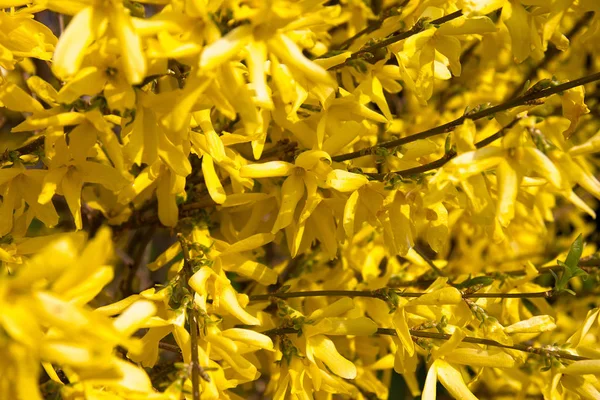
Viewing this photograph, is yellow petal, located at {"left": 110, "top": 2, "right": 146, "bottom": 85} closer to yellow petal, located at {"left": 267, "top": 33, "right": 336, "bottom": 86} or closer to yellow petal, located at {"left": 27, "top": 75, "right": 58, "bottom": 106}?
yellow petal, located at {"left": 267, "top": 33, "right": 336, "bottom": 86}

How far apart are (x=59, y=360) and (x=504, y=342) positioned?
33.9 inches

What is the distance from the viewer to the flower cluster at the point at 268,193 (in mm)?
925

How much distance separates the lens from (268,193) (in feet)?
4.87

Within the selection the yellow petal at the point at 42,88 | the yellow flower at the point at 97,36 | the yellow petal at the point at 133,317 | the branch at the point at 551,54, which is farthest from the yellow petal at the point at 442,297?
the branch at the point at 551,54

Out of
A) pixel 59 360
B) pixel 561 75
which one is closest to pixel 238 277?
pixel 59 360

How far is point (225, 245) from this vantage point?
140 centimetres

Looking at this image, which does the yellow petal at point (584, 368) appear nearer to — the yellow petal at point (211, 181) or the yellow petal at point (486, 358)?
the yellow petal at point (486, 358)

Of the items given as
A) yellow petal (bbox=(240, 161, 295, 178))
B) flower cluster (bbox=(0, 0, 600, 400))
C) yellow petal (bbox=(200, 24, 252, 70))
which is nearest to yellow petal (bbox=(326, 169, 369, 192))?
flower cluster (bbox=(0, 0, 600, 400))

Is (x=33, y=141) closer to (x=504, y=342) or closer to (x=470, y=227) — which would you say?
(x=504, y=342)

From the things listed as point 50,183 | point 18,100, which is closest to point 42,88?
point 18,100

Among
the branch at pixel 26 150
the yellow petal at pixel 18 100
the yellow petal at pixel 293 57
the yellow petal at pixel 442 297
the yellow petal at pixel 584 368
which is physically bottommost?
→ the yellow petal at pixel 584 368

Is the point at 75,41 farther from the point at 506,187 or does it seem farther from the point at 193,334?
the point at 506,187

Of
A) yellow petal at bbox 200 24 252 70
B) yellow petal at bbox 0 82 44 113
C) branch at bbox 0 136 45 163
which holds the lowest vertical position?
branch at bbox 0 136 45 163

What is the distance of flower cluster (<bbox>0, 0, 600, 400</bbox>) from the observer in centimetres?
92
